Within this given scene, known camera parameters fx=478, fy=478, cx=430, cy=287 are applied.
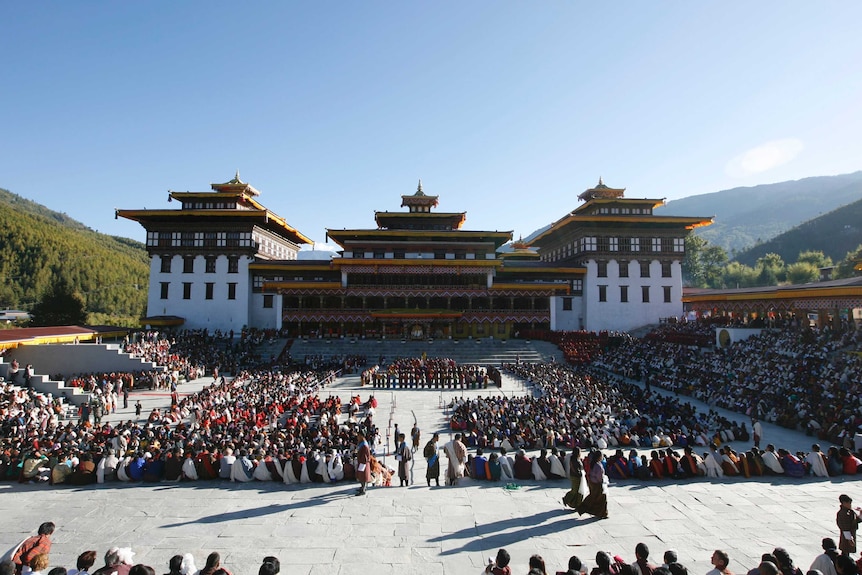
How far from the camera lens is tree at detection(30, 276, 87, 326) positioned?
1763 inches

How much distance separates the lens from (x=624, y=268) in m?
45.6

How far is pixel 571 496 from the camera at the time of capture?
32.3 feet

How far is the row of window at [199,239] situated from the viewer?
43.3 metres

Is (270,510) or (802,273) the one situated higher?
(802,273)

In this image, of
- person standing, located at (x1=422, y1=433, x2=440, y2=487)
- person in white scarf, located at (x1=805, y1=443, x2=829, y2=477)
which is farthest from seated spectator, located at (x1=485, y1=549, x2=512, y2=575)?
person in white scarf, located at (x1=805, y1=443, x2=829, y2=477)

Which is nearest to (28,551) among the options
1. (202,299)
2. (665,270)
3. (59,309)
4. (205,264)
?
(202,299)

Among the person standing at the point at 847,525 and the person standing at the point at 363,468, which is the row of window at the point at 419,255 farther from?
the person standing at the point at 847,525

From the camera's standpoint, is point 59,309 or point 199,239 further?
point 59,309

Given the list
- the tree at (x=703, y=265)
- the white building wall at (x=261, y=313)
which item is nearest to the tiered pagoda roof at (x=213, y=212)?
the white building wall at (x=261, y=313)

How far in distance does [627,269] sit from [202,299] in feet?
129

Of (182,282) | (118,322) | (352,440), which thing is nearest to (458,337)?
(182,282)

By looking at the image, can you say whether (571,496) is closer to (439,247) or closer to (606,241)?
(439,247)

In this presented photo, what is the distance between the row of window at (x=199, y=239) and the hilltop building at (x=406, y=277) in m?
0.09

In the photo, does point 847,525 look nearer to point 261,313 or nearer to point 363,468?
point 363,468
